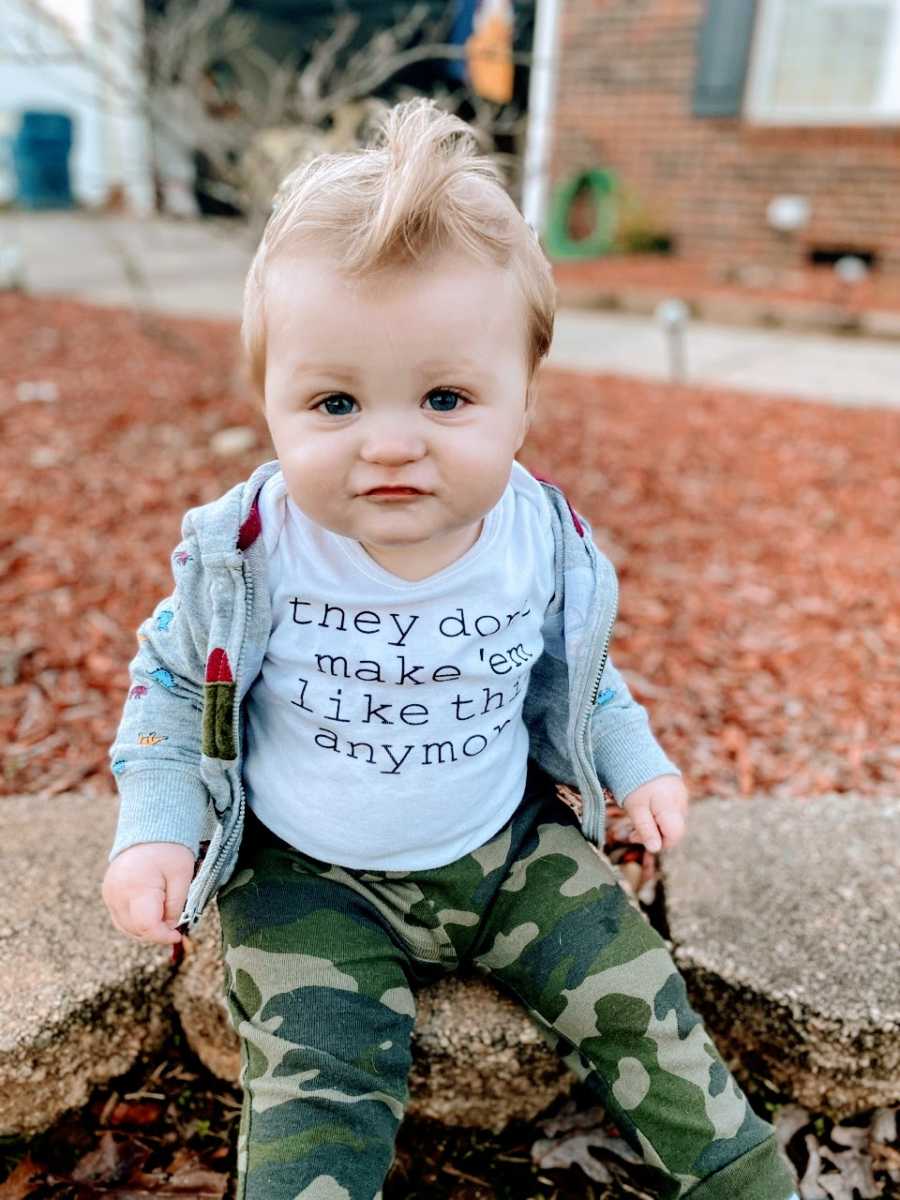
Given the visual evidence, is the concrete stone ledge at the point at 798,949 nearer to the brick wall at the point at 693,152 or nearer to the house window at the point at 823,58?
the brick wall at the point at 693,152

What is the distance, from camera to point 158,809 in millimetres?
1395

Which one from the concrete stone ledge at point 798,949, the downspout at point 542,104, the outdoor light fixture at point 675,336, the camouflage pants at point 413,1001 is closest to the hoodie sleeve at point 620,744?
the camouflage pants at point 413,1001

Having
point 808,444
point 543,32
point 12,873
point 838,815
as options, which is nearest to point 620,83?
point 543,32

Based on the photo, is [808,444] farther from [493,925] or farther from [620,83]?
[620,83]

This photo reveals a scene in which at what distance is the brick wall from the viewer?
22.7 ft

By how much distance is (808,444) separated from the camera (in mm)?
4102

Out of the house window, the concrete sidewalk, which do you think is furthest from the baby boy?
the house window

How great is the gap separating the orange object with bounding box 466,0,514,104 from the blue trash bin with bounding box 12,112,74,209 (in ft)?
18.5

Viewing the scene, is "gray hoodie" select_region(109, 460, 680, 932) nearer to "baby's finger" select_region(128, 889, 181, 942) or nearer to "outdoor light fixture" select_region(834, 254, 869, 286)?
"baby's finger" select_region(128, 889, 181, 942)

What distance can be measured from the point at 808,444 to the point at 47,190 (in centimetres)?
1104

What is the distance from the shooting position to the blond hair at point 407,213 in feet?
3.84

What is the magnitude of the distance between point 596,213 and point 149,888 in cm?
773

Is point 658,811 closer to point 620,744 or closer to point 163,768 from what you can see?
point 620,744

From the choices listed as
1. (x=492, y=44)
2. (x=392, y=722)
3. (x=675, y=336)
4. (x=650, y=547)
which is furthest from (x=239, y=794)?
(x=492, y=44)
